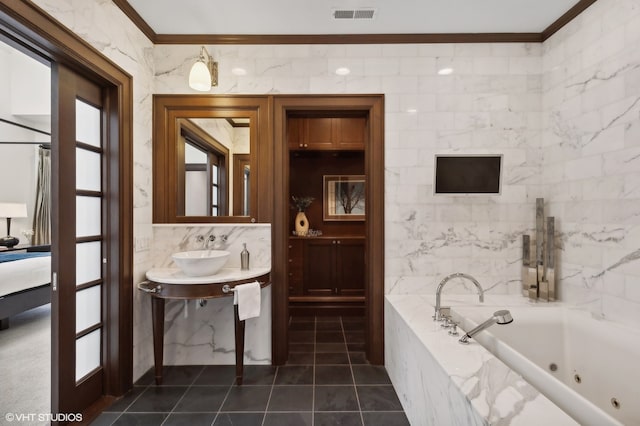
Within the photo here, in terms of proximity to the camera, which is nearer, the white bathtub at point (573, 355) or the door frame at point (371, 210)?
the white bathtub at point (573, 355)

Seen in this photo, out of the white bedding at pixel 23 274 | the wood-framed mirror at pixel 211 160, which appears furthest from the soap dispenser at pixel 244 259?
the white bedding at pixel 23 274

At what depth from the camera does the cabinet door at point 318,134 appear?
3857 mm

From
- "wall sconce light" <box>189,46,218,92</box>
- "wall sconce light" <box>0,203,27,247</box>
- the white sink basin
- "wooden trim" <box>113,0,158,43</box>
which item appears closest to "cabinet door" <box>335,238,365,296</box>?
the white sink basin

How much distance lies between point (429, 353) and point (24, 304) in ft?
13.2

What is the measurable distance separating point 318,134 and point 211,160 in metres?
1.60

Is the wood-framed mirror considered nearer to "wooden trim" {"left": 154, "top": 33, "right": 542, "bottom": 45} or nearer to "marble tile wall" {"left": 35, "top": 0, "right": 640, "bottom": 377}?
"marble tile wall" {"left": 35, "top": 0, "right": 640, "bottom": 377}

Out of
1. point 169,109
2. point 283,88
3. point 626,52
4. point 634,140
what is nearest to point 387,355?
point 634,140

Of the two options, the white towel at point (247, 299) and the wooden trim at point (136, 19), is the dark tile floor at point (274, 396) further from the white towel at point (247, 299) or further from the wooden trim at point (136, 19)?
the wooden trim at point (136, 19)

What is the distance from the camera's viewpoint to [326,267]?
397 centimetres

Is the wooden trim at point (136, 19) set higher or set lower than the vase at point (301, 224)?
higher

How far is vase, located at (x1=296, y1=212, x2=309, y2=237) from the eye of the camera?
4.15 meters

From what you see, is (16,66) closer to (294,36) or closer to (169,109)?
(169,109)

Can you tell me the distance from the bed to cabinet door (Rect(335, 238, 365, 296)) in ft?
11.1

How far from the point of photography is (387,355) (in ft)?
8.43
